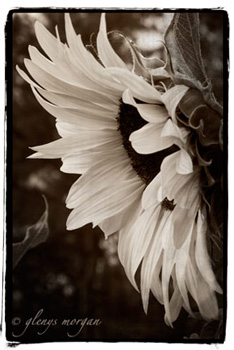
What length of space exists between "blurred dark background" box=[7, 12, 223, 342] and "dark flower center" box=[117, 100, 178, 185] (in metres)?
0.12

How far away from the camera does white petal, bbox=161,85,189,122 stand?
761 mm

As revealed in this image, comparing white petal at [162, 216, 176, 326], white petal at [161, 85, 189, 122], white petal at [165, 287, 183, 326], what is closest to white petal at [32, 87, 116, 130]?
white petal at [161, 85, 189, 122]

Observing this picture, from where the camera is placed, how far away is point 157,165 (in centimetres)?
78

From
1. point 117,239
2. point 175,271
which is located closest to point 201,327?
point 175,271

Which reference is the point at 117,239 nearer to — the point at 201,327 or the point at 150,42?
the point at 201,327

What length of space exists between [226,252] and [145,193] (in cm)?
19

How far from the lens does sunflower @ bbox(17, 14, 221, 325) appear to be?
779 mm

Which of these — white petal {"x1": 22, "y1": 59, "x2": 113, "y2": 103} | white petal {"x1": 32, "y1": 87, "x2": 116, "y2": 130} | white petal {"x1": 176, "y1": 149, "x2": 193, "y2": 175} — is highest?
white petal {"x1": 22, "y1": 59, "x2": 113, "y2": 103}

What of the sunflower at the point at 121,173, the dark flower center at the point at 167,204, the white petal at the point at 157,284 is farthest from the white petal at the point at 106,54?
the white petal at the point at 157,284

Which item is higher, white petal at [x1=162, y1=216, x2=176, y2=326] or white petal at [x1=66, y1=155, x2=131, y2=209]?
white petal at [x1=66, y1=155, x2=131, y2=209]

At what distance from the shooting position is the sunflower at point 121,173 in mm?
779

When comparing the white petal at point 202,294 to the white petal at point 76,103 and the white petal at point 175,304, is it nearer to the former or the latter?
the white petal at point 175,304

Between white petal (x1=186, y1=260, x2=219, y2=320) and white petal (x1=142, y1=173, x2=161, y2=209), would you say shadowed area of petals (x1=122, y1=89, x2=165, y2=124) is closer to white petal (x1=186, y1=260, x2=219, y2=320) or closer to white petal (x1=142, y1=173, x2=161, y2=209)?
white petal (x1=142, y1=173, x2=161, y2=209)
